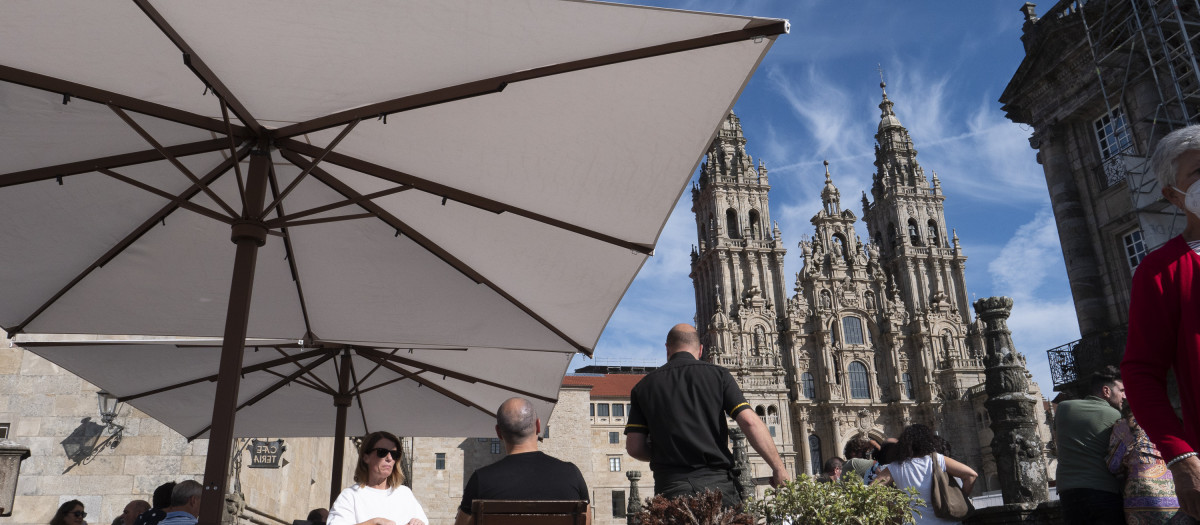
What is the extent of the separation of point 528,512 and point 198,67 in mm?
2481

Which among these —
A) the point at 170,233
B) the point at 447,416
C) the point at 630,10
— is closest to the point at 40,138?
the point at 170,233

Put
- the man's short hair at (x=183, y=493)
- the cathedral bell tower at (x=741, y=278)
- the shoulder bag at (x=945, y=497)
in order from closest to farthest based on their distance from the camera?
the shoulder bag at (x=945, y=497) < the man's short hair at (x=183, y=493) < the cathedral bell tower at (x=741, y=278)

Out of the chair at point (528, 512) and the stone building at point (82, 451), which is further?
the stone building at point (82, 451)

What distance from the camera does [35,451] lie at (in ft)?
29.6

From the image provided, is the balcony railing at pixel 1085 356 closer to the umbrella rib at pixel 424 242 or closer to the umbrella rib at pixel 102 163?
the umbrella rib at pixel 424 242

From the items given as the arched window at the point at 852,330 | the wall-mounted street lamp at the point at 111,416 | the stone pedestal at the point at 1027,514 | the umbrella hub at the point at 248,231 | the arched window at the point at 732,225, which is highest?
the arched window at the point at 732,225

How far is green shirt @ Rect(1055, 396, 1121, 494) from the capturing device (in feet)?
14.1

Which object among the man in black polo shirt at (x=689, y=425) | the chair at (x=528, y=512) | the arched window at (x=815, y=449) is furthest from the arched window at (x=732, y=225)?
the chair at (x=528, y=512)

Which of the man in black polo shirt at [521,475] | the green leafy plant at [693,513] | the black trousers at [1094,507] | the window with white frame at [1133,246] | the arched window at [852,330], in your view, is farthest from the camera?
the arched window at [852,330]

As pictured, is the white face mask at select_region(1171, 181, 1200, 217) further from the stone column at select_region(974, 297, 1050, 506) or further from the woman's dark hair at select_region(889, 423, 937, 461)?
the stone column at select_region(974, 297, 1050, 506)

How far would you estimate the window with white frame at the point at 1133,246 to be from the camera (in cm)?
1788

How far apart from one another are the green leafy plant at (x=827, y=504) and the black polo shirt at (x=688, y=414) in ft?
2.81

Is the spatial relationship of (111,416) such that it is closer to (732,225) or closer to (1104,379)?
(1104,379)

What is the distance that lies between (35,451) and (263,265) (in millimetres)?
5574
